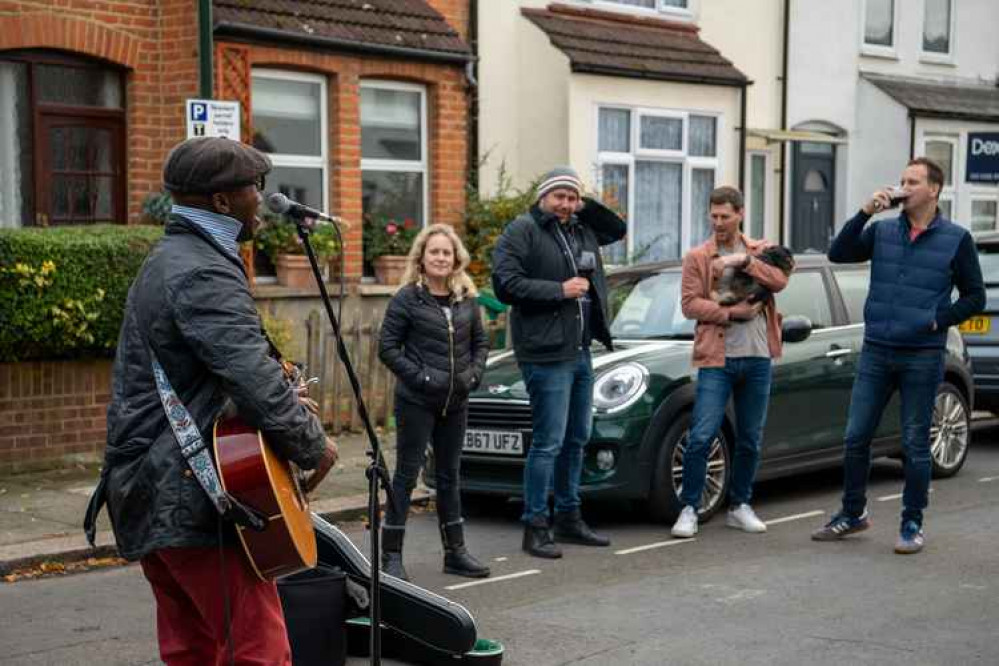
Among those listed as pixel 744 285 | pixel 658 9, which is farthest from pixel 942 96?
pixel 744 285

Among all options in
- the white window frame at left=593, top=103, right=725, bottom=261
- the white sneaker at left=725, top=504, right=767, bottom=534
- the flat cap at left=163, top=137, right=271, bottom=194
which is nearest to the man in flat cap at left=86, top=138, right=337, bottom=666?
the flat cap at left=163, top=137, right=271, bottom=194

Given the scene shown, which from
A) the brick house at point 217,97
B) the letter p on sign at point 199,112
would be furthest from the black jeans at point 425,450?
the brick house at point 217,97

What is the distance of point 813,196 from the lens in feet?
68.5

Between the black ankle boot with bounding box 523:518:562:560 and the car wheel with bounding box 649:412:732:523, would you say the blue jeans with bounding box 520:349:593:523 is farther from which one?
the car wheel with bounding box 649:412:732:523

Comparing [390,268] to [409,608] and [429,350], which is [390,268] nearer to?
[429,350]

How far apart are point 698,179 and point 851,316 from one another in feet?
25.4

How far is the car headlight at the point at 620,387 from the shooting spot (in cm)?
889

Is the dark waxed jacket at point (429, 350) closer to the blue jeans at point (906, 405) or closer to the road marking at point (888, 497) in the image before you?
the blue jeans at point (906, 405)

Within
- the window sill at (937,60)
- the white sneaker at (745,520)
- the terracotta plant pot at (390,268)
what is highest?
the window sill at (937,60)

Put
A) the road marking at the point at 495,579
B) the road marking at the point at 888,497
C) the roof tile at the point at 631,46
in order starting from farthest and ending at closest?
the roof tile at the point at 631,46 → the road marking at the point at 888,497 → the road marking at the point at 495,579

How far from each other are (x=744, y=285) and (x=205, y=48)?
4.59 metres

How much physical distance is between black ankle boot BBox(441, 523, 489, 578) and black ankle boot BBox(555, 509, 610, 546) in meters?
0.84

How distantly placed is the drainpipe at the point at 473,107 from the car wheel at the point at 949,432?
5.96 metres

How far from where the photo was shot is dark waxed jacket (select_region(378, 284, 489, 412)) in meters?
7.62
